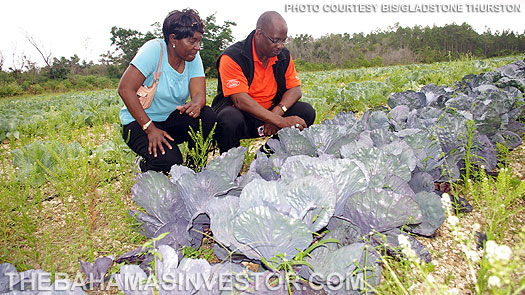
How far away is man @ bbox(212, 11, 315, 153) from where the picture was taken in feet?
8.26

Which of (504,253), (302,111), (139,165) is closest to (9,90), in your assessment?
(139,165)

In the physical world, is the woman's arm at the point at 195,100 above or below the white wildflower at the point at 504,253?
above

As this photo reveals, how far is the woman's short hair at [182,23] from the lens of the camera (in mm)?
2158

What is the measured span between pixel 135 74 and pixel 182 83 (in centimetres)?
39

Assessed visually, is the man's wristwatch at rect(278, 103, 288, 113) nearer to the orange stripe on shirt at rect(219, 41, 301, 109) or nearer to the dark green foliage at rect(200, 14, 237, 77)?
the orange stripe on shirt at rect(219, 41, 301, 109)

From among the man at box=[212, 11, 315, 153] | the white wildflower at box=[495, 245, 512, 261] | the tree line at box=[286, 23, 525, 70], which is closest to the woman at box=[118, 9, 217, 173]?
the man at box=[212, 11, 315, 153]

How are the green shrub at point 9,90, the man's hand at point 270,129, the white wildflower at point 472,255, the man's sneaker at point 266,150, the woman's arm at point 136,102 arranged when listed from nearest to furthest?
the white wildflower at point 472,255
the man's sneaker at point 266,150
the woman's arm at point 136,102
the man's hand at point 270,129
the green shrub at point 9,90

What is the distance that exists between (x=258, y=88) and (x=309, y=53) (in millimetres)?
45346

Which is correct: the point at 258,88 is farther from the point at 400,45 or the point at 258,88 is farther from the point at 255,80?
the point at 400,45

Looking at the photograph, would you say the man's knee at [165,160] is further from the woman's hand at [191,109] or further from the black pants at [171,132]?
the woman's hand at [191,109]

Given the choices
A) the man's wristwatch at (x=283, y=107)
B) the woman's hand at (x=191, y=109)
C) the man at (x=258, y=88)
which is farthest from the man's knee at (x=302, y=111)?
the woman's hand at (x=191, y=109)

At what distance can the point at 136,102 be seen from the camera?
7.03 feet

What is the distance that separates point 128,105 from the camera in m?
2.14

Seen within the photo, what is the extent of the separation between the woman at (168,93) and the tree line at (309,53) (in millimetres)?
6802
